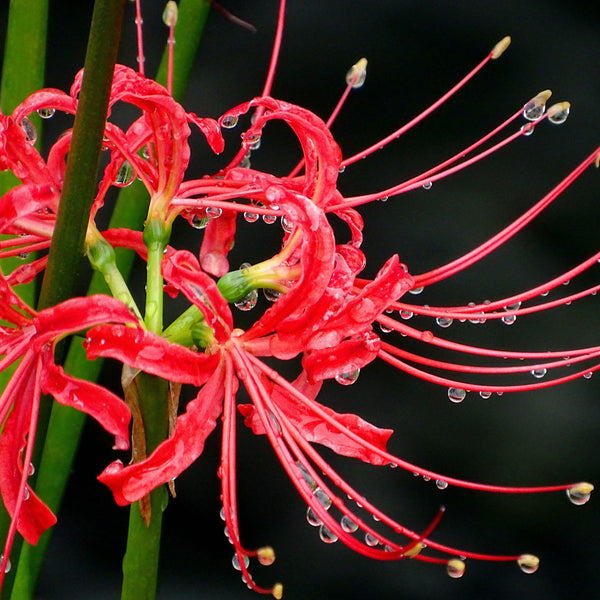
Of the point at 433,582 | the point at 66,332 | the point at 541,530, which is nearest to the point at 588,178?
the point at 541,530

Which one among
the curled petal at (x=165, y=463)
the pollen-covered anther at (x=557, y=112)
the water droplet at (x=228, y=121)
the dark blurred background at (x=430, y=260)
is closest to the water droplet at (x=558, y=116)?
the pollen-covered anther at (x=557, y=112)

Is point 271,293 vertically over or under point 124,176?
under

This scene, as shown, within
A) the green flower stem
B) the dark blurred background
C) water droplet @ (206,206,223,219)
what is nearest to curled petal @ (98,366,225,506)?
the green flower stem

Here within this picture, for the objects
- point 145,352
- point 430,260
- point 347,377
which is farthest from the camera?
point 430,260

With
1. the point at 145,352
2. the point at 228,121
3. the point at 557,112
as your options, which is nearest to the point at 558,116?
the point at 557,112

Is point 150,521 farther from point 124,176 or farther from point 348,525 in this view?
point 124,176

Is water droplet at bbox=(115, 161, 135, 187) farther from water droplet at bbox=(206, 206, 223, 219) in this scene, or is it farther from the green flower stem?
the green flower stem
